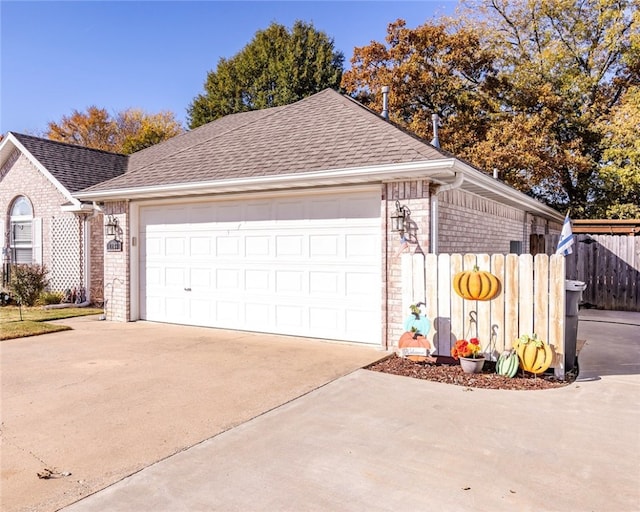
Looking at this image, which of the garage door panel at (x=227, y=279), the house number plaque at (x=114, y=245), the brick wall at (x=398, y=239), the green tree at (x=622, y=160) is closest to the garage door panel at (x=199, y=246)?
the garage door panel at (x=227, y=279)

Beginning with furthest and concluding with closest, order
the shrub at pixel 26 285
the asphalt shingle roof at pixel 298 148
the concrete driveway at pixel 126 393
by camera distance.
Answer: the shrub at pixel 26 285 < the asphalt shingle roof at pixel 298 148 < the concrete driveway at pixel 126 393

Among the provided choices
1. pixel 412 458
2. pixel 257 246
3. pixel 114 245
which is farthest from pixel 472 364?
pixel 114 245

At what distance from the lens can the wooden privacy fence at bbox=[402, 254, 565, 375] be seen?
5461 millimetres

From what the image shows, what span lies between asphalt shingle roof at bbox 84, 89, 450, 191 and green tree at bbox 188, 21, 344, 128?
1633 centimetres

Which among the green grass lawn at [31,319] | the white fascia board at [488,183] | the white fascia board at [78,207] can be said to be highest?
the white fascia board at [78,207]

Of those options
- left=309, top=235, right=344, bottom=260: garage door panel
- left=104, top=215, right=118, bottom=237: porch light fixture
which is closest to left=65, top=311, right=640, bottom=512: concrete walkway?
left=309, top=235, right=344, bottom=260: garage door panel

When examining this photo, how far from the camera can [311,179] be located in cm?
712

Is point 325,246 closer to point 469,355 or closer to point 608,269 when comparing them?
point 469,355

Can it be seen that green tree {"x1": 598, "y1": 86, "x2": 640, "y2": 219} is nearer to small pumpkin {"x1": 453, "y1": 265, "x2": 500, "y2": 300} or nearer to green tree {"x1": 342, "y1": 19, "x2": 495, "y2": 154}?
green tree {"x1": 342, "y1": 19, "x2": 495, "y2": 154}

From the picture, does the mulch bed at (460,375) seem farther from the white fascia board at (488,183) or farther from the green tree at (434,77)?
the green tree at (434,77)

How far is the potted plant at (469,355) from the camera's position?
5.68 metres

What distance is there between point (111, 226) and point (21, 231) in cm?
666

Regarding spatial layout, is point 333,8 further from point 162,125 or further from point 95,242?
point 162,125

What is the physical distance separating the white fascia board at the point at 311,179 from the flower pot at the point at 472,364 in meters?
2.44
